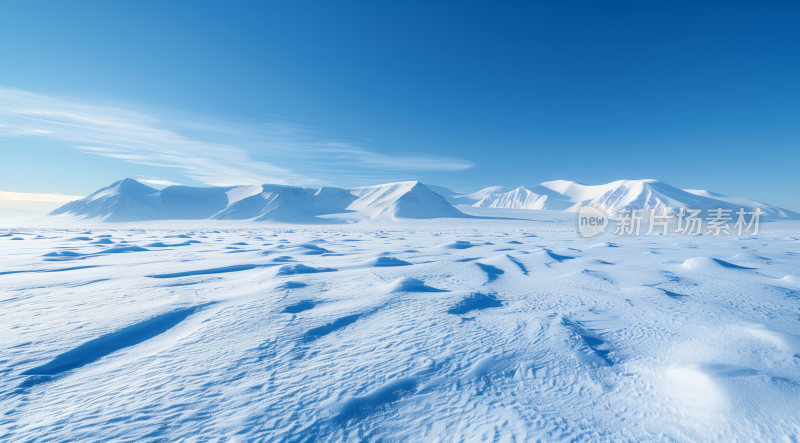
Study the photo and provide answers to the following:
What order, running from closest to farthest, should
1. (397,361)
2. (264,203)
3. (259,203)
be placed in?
(397,361), (264,203), (259,203)

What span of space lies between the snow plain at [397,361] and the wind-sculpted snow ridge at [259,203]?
182 ft

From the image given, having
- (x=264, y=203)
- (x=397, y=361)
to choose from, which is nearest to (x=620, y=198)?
(x=264, y=203)

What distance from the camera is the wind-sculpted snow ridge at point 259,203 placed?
67.8m

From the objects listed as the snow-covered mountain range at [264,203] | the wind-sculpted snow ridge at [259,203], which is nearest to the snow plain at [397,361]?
the wind-sculpted snow ridge at [259,203]

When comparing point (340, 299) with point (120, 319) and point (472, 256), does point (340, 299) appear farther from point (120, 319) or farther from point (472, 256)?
point (472, 256)

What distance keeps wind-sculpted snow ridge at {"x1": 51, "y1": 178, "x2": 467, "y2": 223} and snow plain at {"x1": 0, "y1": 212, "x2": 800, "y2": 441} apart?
182ft

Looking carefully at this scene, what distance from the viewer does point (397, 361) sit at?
10.4 feet

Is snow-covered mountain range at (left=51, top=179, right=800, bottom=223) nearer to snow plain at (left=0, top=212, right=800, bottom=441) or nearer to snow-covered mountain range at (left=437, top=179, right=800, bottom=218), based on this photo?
snow-covered mountain range at (left=437, top=179, right=800, bottom=218)

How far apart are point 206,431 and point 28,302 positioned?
509cm

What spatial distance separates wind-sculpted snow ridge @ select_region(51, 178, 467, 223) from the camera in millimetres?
67812

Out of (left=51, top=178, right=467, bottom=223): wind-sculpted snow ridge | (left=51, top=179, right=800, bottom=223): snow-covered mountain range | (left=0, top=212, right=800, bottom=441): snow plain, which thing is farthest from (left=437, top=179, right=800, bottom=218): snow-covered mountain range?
(left=0, top=212, right=800, bottom=441): snow plain

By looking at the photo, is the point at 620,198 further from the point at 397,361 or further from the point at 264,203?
the point at 397,361

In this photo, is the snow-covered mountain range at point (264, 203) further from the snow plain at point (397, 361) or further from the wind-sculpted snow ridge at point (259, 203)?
the snow plain at point (397, 361)

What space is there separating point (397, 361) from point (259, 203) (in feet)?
257
